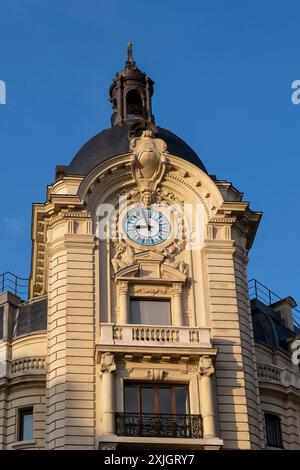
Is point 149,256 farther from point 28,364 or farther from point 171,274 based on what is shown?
point 28,364

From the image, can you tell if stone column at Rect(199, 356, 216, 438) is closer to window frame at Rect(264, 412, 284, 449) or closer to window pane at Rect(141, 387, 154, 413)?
window pane at Rect(141, 387, 154, 413)

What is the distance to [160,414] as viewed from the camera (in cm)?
4262

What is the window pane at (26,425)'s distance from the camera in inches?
1762

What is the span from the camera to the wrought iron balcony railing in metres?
42.0

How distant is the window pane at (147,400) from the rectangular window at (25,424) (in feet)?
16.4

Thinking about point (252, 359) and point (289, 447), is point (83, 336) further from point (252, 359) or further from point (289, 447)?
point (289, 447)

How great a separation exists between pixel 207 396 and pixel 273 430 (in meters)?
5.79

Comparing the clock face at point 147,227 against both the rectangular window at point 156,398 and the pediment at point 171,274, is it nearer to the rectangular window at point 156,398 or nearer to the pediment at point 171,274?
the pediment at point 171,274

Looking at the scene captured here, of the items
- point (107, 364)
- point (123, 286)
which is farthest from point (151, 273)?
point (107, 364)

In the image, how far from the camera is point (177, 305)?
150 ft

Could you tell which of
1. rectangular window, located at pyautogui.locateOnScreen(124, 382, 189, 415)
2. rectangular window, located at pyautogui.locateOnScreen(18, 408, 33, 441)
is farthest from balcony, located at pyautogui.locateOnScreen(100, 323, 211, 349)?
rectangular window, located at pyautogui.locateOnScreen(18, 408, 33, 441)

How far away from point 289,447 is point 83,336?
10211mm

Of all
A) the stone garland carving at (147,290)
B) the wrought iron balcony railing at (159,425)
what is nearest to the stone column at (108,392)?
the wrought iron balcony railing at (159,425)

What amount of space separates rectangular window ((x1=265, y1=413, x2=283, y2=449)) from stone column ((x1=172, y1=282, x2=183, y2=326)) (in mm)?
6054
